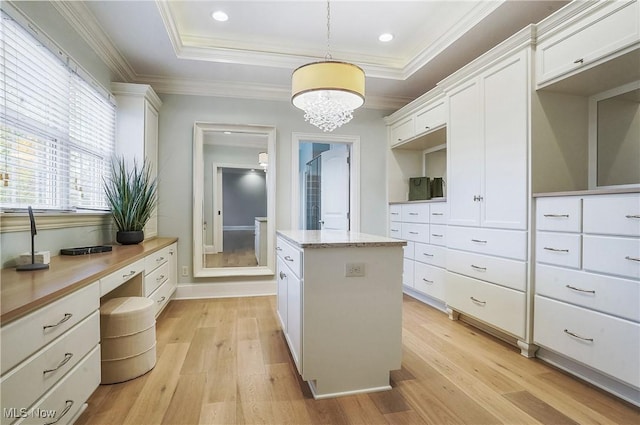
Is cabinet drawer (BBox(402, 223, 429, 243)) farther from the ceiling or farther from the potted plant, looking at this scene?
the potted plant

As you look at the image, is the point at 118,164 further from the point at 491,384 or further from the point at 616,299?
the point at 616,299

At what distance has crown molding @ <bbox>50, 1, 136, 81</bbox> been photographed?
2314mm

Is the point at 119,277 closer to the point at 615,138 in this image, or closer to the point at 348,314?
the point at 348,314

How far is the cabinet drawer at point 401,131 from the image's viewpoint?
155 inches

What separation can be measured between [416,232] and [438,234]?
16.5 inches

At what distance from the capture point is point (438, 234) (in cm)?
337

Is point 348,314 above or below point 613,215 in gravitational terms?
below

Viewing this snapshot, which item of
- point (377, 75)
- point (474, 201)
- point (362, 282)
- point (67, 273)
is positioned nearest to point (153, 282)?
point (67, 273)

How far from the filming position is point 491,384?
192 centimetres

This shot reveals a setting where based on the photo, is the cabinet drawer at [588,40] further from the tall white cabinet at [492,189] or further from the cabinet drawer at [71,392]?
the cabinet drawer at [71,392]

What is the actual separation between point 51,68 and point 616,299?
3813 mm

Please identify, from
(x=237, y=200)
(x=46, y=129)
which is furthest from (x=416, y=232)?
(x=46, y=129)

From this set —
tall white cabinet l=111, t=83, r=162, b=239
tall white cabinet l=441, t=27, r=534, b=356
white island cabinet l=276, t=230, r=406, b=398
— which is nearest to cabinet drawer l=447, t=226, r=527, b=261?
tall white cabinet l=441, t=27, r=534, b=356

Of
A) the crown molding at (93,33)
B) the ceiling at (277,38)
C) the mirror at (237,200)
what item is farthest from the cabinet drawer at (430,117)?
the crown molding at (93,33)
